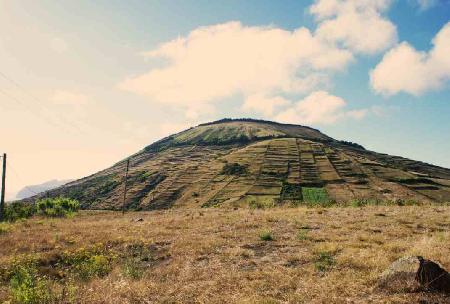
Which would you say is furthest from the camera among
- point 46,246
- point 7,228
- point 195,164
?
point 195,164

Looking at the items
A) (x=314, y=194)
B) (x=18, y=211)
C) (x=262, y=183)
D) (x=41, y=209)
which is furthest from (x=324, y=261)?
(x=262, y=183)

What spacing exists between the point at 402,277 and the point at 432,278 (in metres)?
0.79

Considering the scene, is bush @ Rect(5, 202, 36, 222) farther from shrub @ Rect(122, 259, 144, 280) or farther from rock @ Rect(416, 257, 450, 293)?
rock @ Rect(416, 257, 450, 293)

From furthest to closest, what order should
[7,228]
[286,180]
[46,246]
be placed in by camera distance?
[286,180] → [7,228] → [46,246]

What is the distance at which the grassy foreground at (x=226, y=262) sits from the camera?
442 inches

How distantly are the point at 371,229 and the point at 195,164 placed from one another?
16504 cm

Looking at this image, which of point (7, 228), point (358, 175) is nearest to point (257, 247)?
point (7, 228)

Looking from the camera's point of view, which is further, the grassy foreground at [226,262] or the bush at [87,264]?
the bush at [87,264]

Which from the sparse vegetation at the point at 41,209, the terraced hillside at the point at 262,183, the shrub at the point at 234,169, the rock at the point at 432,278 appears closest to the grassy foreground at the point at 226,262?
the rock at the point at 432,278

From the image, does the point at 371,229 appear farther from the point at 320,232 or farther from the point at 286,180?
the point at 286,180

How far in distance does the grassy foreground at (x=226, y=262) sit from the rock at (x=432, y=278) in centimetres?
44

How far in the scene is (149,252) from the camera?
19.3 m

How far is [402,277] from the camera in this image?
430 inches

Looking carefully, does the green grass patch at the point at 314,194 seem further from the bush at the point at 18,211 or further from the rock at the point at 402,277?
the rock at the point at 402,277
